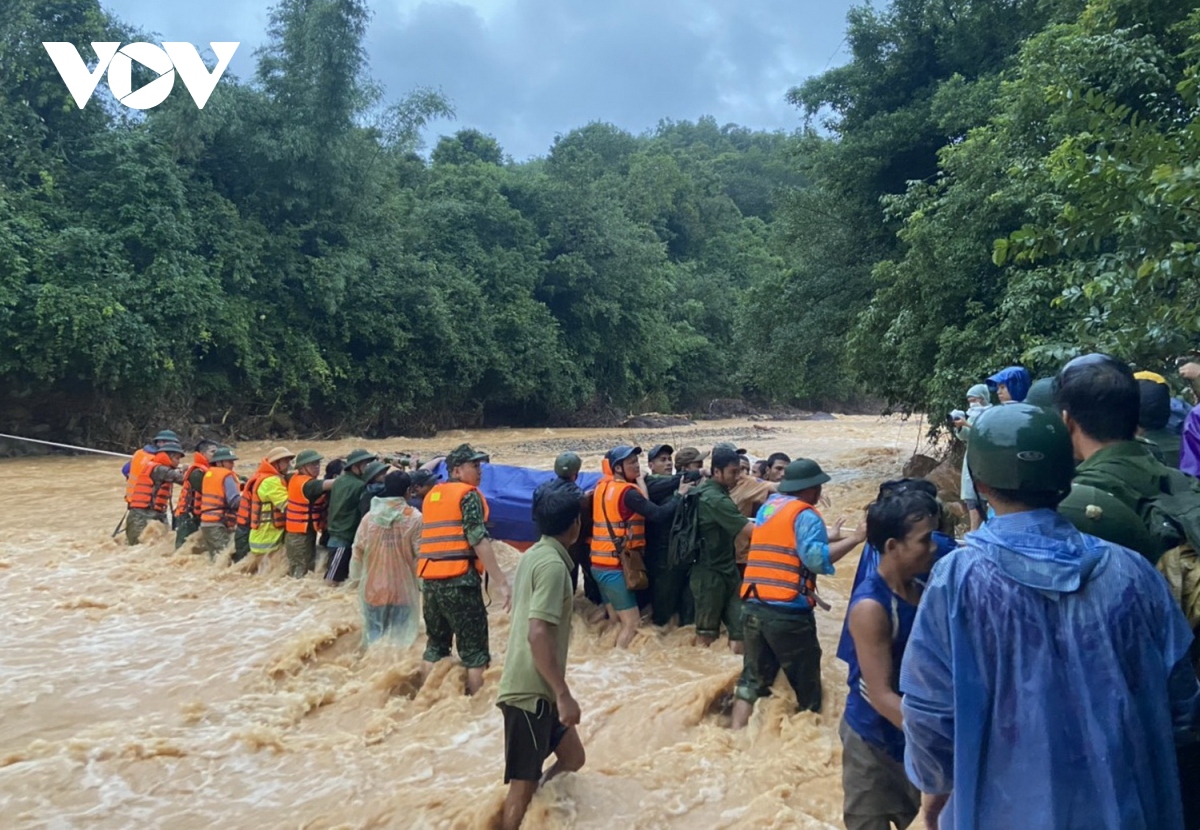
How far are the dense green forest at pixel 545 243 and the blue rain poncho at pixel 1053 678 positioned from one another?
→ 3217 mm

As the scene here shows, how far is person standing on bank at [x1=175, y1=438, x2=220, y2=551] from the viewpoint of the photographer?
9133mm

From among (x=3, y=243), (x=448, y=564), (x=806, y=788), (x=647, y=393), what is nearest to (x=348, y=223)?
(x=3, y=243)

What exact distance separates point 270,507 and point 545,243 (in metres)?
25.8

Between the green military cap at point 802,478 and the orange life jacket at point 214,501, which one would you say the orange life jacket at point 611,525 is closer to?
the green military cap at point 802,478

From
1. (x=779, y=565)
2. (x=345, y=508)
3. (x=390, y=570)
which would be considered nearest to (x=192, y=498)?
(x=345, y=508)

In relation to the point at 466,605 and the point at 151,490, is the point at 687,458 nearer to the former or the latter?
the point at 466,605

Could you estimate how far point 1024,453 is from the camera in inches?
67.3

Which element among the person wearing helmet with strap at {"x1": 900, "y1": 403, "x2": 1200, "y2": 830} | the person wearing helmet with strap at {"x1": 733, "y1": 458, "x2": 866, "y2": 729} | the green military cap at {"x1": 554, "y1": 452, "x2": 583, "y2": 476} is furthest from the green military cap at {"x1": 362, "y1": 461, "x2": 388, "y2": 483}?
the person wearing helmet with strap at {"x1": 900, "y1": 403, "x2": 1200, "y2": 830}

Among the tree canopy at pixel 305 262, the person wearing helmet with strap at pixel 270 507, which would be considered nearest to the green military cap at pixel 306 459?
the person wearing helmet with strap at pixel 270 507

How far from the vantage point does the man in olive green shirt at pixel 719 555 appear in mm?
5531

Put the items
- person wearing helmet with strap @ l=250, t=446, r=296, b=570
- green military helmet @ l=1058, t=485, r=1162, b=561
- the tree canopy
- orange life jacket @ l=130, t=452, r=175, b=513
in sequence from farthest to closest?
the tree canopy
orange life jacket @ l=130, t=452, r=175, b=513
person wearing helmet with strap @ l=250, t=446, r=296, b=570
green military helmet @ l=1058, t=485, r=1162, b=561

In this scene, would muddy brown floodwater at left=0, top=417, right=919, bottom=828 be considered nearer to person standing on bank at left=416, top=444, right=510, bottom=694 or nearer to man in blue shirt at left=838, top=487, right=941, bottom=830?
person standing on bank at left=416, top=444, right=510, bottom=694

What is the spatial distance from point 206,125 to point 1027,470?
25377 mm
